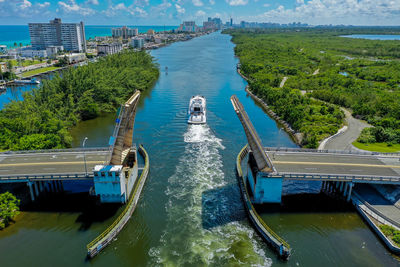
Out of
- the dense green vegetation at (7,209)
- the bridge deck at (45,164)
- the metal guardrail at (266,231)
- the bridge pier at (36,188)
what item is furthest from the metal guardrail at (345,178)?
the dense green vegetation at (7,209)

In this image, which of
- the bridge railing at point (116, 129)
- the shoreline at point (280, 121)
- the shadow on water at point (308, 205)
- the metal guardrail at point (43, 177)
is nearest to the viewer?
the metal guardrail at point (43, 177)

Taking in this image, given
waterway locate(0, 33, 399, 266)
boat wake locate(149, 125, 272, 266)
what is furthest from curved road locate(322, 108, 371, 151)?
boat wake locate(149, 125, 272, 266)

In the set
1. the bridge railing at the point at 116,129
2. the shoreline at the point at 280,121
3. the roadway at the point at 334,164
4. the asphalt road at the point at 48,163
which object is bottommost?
the shoreline at the point at 280,121

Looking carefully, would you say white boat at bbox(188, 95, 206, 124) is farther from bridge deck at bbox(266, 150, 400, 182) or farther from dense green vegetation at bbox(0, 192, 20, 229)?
dense green vegetation at bbox(0, 192, 20, 229)

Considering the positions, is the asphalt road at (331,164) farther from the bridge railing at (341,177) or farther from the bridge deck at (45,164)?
the bridge deck at (45,164)

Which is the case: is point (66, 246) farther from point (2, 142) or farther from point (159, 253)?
point (2, 142)

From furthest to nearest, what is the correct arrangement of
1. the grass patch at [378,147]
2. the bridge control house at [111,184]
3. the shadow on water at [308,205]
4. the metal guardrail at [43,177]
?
the grass patch at [378,147], the shadow on water at [308,205], the metal guardrail at [43,177], the bridge control house at [111,184]

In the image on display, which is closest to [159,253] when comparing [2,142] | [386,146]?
[2,142]

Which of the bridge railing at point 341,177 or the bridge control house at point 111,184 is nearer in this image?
the bridge control house at point 111,184
